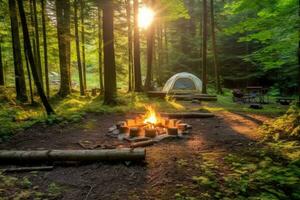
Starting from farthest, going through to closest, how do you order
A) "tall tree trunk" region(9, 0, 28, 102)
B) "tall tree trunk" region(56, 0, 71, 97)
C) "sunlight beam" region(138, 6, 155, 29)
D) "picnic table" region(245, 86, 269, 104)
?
1. "sunlight beam" region(138, 6, 155, 29)
2. "picnic table" region(245, 86, 269, 104)
3. "tall tree trunk" region(56, 0, 71, 97)
4. "tall tree trunk" region(9, 0, 28, 102)

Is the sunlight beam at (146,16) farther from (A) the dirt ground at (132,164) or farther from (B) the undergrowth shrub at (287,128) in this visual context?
(B) the undergrowth shrub at (287,128)

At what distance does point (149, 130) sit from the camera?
7457 millimetres

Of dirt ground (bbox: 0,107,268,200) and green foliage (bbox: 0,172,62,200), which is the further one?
dirt ground (bbox: 0,107,268,200)

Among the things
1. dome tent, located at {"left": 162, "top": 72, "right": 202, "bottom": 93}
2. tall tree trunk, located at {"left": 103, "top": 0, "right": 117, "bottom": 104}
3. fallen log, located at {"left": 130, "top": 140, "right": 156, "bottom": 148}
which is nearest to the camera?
fallen log, located at {"left": 130, "top": 140, "right": 156, "bottom": 148}

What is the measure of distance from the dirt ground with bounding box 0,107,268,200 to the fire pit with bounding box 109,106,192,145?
0.30 metres

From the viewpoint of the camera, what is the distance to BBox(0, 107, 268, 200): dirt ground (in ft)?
14.6

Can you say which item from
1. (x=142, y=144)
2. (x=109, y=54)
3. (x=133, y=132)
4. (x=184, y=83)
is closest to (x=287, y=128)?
(x=142, y=144)

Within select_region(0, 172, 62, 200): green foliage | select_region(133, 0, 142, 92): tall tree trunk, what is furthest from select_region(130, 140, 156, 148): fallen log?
select_region(133, 0, 142, 92): tall tree trunk

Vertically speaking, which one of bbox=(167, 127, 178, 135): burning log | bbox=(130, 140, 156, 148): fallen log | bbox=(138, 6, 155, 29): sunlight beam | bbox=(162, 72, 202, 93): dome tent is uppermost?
bbox=(138, 6, 155, 29): sunlight beam

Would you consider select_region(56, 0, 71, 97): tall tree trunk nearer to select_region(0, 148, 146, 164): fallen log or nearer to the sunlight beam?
the sunlight beam

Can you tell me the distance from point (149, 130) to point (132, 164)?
2030 millimetres

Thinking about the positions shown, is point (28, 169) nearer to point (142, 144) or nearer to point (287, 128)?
point (142, 144)

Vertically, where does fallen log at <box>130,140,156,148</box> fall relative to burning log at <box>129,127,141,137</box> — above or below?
below

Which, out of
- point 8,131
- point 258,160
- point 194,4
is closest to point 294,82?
point 194,4
